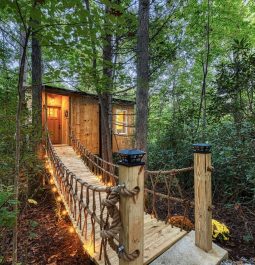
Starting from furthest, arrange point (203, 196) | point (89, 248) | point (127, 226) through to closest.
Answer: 1. point (89, 248)
2. point (203, 196)
3. point (127, 226)

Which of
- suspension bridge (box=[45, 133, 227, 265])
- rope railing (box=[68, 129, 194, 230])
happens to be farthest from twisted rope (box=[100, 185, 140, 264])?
rope railing (box=[68, 129, 194, 230])

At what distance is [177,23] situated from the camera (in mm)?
7594

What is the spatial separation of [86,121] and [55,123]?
5.53 ft

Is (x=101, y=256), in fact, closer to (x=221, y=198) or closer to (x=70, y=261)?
(x=70, y=261)

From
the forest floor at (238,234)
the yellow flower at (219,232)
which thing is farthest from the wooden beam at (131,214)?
the yellow flower at (219,232)

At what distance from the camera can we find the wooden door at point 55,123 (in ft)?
33.8

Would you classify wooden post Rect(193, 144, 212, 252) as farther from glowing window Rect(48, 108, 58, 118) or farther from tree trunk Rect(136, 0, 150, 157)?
glowing window Rect(48, 108, 58, 118)

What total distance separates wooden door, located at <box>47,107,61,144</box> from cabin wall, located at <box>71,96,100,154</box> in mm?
1309

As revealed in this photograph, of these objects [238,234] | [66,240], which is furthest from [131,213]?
[66,240]

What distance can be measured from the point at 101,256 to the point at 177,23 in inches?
306

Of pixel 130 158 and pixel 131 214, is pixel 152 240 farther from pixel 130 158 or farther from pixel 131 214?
pixel 130 158

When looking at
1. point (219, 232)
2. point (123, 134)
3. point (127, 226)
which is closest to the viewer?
point (127, 226)

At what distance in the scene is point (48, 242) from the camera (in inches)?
178

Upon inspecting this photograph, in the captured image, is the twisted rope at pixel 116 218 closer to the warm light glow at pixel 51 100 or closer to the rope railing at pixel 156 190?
the rope railing at pixel 156 190
